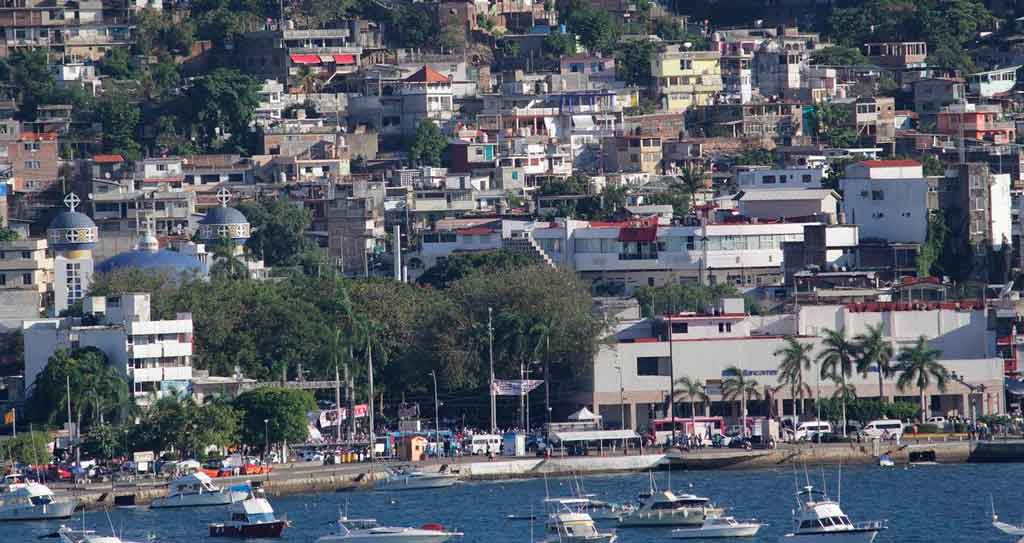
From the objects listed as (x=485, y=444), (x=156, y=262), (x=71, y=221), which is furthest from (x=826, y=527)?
(x=71, y=221)

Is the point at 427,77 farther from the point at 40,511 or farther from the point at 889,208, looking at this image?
the point at 40,511

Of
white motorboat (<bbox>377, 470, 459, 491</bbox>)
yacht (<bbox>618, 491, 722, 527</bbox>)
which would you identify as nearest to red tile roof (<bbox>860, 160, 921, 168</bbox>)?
white motorboat (<bbox>377, 470, 459, 491</bbox>)

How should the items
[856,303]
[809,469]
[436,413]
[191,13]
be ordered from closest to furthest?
[809,469] < [436,413] < [856,303] < [191,13]

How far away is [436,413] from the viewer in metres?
118

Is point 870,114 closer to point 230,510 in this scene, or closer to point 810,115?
point 810,115

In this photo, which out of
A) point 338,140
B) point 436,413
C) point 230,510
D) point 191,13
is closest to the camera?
point 230,510

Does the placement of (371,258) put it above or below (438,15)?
below

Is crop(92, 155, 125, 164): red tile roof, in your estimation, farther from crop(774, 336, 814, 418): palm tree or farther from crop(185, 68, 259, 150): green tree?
crop(774, 336, 814, 418): palm tree

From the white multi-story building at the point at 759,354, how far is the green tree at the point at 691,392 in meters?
0.33

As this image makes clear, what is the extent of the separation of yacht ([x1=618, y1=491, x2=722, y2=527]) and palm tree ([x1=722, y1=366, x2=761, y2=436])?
72.7 feet

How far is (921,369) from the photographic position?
387 feet

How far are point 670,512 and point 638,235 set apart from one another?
51035 millimetres

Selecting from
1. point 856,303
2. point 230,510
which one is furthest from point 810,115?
point 230,510

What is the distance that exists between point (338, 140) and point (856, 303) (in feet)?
177
